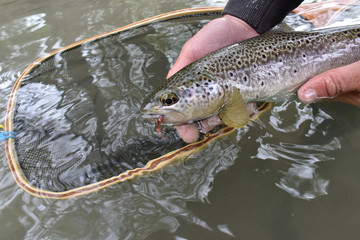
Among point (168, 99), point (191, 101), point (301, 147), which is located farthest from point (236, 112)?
point (301, 147)

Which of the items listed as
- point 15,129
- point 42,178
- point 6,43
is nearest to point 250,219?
point 42,178

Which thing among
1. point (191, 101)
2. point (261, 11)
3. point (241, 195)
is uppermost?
point (261, 11)

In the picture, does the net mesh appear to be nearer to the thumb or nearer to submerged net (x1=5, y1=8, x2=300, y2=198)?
submerged net (x1=5, y1=8, x2=300, y2=198)

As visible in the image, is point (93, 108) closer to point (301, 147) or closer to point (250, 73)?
point (250, 73)

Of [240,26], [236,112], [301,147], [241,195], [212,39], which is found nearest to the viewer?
[241,195]

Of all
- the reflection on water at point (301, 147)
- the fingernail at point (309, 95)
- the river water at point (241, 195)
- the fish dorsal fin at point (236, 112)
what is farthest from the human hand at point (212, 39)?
the fingernail at point (309, 95)

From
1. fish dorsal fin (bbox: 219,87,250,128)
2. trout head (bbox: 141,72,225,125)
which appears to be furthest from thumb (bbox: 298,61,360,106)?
trout head (bbox: 141,72,225,125)

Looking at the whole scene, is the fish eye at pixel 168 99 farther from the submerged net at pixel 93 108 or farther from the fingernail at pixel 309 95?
the fingernail at pixel 309 95

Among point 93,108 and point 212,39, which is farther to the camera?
point 93,108
